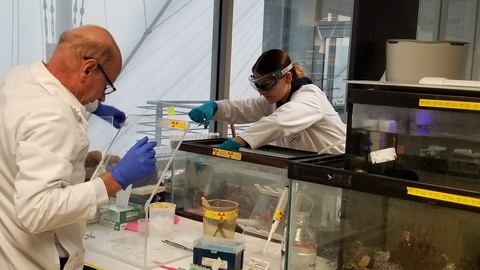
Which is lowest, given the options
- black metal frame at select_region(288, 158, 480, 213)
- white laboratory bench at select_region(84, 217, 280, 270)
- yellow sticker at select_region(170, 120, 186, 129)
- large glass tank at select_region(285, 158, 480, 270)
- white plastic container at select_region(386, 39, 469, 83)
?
white laboratory bench at select_region(84, 217, 280, 270)

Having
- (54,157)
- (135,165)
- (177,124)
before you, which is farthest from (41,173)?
(177,124)

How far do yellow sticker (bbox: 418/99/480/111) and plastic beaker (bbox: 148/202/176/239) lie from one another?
3.44 feet

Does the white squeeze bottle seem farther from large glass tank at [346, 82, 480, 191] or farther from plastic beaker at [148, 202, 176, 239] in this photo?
plastic beaker at [148, 202, 176, 239]

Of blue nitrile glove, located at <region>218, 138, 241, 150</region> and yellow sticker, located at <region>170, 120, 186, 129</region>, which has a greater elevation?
yellow sticker, located at <region>170, 120, 186, 129</region>

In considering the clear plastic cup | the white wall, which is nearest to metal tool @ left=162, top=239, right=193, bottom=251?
the clear plastic cup

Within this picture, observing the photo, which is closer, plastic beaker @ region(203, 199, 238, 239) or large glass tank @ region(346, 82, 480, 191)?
large glass tank @ region(346, 82, 480, 191)

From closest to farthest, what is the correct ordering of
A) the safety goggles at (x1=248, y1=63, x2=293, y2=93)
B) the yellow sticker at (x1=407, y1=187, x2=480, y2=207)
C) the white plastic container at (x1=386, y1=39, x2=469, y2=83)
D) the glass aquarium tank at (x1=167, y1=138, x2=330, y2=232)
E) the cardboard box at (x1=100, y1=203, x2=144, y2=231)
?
1. the yellow sticker at (x1=407, y1=187, x2=480, y2=207)
2. the white plastic container at (x1=386, y1=39, x2=469, y2=83)
3. the glass aquarium tank at (x1=167, y1=138, x2=330, y2=232)
4. the cardboard box at (x1=100, y1=203, x2=144, y2=231)
5. the safety goggles at (x1=248, y1=63, x2=293, y2=93)

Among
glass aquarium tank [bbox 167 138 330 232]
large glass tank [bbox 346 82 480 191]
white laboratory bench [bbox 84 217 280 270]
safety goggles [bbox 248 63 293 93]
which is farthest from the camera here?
safety goggles [bbox 248 63 293 93]

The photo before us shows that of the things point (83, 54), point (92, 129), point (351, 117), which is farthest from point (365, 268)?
point (92, 129)

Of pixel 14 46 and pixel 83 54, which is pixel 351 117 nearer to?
pixel 83 54

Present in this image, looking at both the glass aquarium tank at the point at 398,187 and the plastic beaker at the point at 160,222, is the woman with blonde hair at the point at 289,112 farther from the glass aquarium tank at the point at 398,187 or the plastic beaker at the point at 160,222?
the glass aquarium tank at the point at 398,187

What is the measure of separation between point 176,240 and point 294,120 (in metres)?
0.82

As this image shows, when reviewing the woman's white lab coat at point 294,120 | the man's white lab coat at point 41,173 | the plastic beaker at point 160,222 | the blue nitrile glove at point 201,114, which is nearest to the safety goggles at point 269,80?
the woman's white lab coat at point 294,120

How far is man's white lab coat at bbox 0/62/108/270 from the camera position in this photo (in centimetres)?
127
